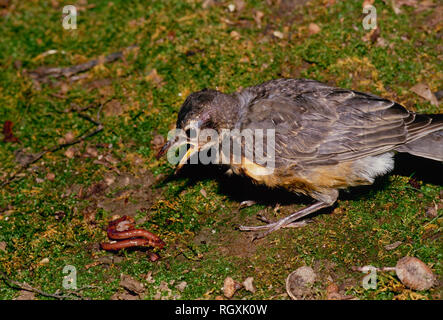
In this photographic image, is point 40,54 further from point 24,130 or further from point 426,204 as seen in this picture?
point 426,204

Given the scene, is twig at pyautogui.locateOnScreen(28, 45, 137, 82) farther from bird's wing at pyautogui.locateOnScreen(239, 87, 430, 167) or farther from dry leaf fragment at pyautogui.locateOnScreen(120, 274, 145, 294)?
dry leaf fragment at pyautogui.locateOnScreen(120, 274, 145, 294)

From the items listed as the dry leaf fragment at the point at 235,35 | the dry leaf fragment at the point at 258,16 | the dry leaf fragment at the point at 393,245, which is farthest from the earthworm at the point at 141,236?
the dry leaf fragment at the point at 258,16

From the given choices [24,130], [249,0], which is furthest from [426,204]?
[24,130]

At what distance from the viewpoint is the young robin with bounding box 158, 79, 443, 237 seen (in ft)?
17.8

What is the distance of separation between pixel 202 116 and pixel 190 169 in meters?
1.14

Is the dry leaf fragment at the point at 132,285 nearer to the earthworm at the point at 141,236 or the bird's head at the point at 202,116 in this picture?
the earthworm at the point at 141,236

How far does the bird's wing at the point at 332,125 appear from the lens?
214 inches

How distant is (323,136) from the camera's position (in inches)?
217

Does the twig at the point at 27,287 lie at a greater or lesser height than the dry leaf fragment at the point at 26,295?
greater

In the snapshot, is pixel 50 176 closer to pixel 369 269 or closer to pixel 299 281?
pixel 299 281

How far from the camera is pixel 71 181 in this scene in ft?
20.9

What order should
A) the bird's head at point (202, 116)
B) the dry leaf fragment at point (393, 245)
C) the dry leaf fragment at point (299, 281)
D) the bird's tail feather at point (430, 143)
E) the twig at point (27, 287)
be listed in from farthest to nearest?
the bird's head at point (202, 116) → the bird's tail feather at point (430, 143) → the dry leaf fragment at point (393, 245) → the twig at point (27, 287) → the dry leaf fragment at point (299, 281)

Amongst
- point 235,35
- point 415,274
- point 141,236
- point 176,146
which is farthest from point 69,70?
point 415,274

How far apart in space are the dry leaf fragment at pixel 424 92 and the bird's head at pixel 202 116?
2.74m
